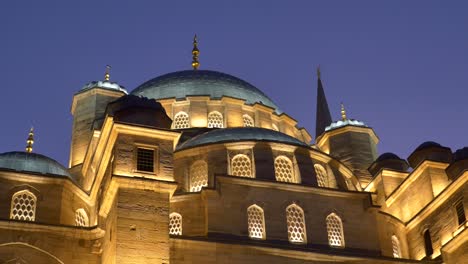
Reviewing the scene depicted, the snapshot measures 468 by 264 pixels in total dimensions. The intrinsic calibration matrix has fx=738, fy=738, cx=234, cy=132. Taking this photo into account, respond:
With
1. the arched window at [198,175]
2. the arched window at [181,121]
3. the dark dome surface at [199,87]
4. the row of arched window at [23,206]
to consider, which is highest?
the dark dome surface at [199,87]

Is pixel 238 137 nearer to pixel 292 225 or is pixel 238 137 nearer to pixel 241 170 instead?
pixel 241 170

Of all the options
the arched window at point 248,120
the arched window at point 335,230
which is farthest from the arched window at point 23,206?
the arched window at point 248,120

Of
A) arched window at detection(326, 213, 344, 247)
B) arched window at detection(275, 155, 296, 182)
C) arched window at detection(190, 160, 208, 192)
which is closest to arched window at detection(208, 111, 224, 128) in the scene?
arched window at detection(190, 160, 208, 192)

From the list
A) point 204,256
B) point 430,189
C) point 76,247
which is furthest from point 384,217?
point 76,247

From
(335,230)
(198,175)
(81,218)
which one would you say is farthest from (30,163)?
(335,230)

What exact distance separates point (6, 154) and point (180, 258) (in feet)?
27.9

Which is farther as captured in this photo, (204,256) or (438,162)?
(438,162)

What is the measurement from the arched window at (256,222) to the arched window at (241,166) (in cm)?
190

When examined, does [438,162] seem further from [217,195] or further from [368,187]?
[217,195]

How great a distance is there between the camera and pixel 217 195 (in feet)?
79.5

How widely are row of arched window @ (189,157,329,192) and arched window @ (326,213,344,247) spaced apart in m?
1.90

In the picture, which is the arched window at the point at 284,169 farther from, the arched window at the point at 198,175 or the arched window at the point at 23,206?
the arched window at the point at 23,206

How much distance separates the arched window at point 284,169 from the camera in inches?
1041

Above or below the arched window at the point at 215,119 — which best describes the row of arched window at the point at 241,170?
below
